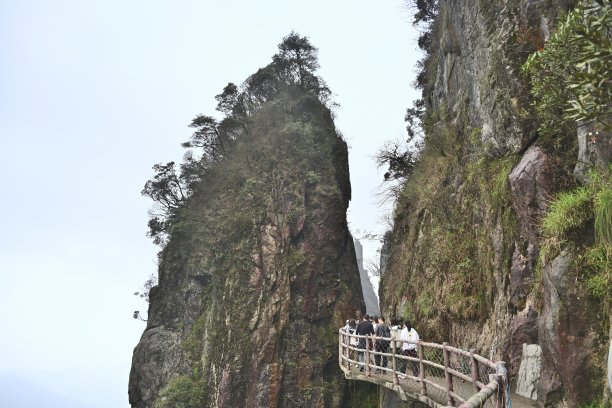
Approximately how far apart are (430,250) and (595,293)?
28.6 ft

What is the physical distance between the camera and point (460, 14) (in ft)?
59.5

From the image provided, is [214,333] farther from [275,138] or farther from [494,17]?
[494,17]

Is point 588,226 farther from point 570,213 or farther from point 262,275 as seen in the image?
point 262,275

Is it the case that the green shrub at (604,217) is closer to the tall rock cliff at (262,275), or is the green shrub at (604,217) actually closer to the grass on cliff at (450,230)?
the grass on cliff at (450,230)

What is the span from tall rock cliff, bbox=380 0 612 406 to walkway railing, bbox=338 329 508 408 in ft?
3.07

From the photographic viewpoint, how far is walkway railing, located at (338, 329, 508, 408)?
→ 6457 mm

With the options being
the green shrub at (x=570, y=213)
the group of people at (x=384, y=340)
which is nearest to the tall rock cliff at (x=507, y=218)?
the green shrub at (x=570, y=213)

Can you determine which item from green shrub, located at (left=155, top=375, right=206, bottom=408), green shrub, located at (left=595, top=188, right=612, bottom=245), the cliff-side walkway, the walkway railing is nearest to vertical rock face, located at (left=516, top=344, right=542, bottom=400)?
the cliff-side walkway

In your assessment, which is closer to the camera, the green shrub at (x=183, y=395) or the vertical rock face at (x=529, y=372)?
the vertical rock face at (x=529, y=372)

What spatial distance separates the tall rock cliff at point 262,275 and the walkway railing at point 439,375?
11.6 metres

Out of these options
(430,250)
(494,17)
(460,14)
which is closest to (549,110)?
(494,17)

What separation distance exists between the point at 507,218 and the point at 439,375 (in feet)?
16.8

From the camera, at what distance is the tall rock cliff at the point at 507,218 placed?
27.7ft

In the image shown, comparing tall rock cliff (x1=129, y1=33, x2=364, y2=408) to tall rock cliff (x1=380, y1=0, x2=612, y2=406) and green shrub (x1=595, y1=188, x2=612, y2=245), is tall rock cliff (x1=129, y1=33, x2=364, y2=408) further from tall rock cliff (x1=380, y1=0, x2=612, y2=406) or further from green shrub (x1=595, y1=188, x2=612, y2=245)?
green shrub (x1=595, y1=188, x2=612, y2=245)
